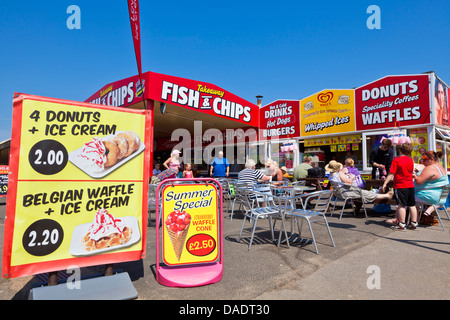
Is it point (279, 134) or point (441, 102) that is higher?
point (441, 102)

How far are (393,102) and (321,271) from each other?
26.1 ft

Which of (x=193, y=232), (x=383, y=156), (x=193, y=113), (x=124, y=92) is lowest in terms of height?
(x=193, y=232)

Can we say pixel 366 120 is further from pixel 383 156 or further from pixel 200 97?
pixel 200 97

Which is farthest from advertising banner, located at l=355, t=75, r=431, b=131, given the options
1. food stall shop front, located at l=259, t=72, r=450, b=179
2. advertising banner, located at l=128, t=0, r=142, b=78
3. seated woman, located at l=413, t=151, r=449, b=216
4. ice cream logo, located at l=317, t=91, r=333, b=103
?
advertising banner, located at l=128, t=0, r=142, b=78

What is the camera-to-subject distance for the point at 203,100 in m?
10.6

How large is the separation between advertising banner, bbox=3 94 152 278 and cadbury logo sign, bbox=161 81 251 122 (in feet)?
21.8

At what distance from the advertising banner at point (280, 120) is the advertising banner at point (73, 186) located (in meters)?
9.82

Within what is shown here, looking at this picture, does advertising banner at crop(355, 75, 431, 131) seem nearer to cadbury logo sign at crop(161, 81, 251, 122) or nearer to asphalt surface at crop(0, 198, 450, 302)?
cadbury logo sign at crop(161, 81, 251, 122)

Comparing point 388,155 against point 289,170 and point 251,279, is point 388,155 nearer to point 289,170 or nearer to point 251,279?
point 289,170

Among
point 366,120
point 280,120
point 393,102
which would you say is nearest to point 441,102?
point 393,102

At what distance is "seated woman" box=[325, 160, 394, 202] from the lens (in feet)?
20.5

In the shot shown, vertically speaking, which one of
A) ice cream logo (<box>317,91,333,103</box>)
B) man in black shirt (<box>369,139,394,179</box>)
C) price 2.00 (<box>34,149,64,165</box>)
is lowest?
price 2.00 (<box>34,149,64,165</box>)

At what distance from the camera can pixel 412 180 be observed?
5.23m
